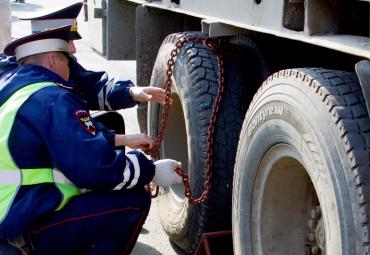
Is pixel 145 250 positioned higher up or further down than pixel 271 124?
further down

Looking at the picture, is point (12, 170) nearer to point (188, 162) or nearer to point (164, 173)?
point (164, 173)

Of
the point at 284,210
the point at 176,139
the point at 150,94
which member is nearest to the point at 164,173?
the point at 150,94

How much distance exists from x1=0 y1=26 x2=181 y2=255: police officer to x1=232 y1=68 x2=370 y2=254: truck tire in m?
0.54

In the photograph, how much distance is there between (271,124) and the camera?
254 cm

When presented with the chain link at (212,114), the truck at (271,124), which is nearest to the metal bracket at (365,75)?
the truck at (271,124)

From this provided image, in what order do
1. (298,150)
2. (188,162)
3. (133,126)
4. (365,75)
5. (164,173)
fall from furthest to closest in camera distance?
1. (133,126)
2. (188,162)
3. (164,173)
4. (298,150)
5. (365,75)

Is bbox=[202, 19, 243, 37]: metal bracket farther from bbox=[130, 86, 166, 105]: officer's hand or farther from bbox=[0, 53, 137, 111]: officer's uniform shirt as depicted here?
bbox=[0, 53, 137, 111]: officer's uniform shirt

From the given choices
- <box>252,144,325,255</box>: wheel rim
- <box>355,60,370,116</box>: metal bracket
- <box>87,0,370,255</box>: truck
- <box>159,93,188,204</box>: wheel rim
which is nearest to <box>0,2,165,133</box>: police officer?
<box>87,0,370,255</box>: truck

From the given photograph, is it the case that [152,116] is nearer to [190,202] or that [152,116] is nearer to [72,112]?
[190,202]

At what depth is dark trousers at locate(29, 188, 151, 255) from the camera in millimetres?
3084

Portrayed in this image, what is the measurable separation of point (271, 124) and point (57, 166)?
933 millimetres

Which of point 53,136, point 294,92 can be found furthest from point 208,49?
point 294,92

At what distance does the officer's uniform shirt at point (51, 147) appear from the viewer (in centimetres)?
289

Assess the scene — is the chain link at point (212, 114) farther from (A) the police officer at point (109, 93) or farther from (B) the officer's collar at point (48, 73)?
(B) the officer's collar at point (48, 73)
